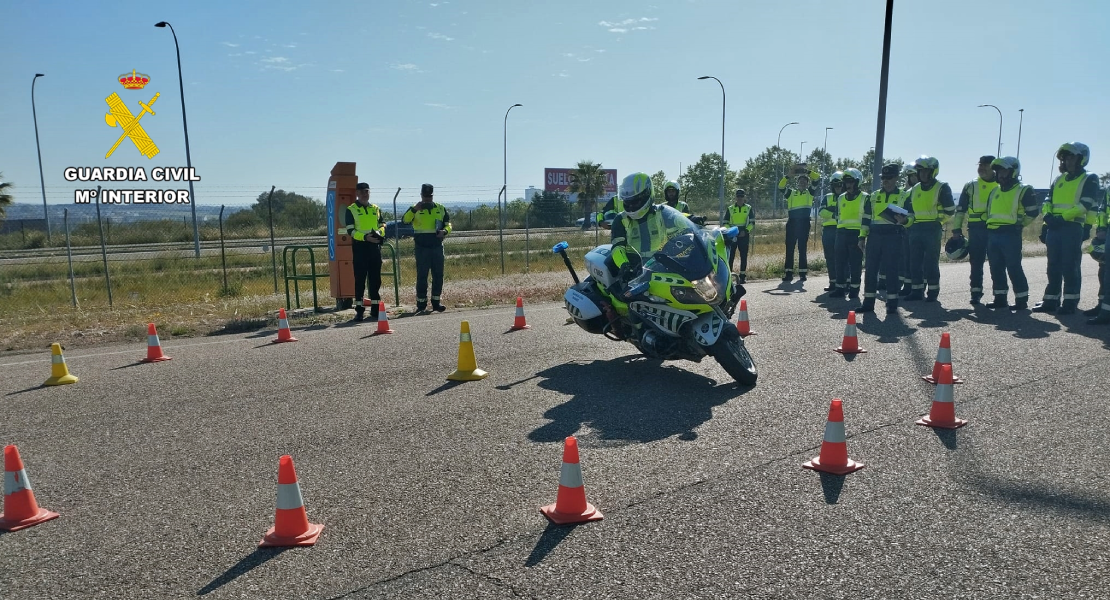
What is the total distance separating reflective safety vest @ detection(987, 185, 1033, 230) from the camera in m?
12.3

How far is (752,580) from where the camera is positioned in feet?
12.0

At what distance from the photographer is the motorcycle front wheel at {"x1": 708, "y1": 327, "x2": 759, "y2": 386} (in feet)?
23.9

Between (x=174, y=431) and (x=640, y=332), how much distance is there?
4.30m

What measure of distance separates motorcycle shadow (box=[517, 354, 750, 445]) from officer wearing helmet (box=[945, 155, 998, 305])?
7.52 m

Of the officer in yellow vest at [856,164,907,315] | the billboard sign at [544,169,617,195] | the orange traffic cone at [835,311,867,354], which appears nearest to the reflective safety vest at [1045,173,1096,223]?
the officer in yellow vest at [856,164,907,315]

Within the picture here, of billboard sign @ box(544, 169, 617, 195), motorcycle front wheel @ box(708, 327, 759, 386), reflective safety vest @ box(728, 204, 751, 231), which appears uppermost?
billboard sign @ box(544, 169, 617, 195)

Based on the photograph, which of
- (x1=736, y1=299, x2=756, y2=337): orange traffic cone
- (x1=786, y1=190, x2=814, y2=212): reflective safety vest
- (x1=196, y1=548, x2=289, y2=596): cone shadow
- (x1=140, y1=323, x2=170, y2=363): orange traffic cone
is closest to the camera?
(x1=196, y1=548, x2=289, y2=596): cone shadow

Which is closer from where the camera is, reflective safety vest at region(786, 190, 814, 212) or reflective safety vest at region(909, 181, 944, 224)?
reflective safety vest at region(909, 181, 944, 224)

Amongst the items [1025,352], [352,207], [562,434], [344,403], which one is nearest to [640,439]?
[562,434]

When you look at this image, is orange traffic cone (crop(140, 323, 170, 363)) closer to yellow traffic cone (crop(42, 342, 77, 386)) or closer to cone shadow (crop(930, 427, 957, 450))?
yellow traffic cone (crop(42, 342, 77, 386))

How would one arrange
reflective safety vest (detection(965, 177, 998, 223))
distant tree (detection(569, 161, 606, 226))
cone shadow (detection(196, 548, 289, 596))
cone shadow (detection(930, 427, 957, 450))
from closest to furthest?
1. cone shadow (detection(196, 548, 289, 596))
2. cone shadow (detection(930, 427, 957, 450))
3. reflective safety vest (detection(965, 177, 998, 223))
4. distant tree (detection(569, 161, 606, 226))

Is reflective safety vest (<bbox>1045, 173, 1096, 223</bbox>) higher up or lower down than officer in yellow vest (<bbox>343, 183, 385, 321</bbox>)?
higher up

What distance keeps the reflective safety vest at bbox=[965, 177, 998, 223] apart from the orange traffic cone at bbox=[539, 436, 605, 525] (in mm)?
11084

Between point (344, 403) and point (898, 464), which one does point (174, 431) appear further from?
point (898, 464)
